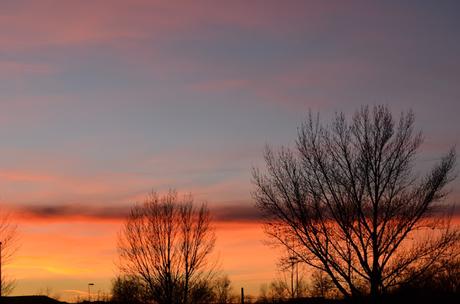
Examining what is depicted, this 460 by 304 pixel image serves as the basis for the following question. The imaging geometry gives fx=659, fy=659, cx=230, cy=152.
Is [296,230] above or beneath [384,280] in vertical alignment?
above

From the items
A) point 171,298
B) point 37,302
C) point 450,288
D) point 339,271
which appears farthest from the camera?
point 37,302

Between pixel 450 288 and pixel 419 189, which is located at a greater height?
pixel 419 189

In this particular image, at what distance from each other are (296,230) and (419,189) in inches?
230

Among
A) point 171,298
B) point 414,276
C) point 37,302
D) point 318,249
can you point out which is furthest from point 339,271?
point 37,302

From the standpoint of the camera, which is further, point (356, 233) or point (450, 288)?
point (450, 288)

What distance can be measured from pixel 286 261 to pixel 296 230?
1.46 metres

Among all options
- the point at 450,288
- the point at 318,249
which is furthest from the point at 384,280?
the point at 450,288

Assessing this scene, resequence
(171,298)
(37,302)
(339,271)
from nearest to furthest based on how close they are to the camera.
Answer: (339,271), (171,298), (37,302)

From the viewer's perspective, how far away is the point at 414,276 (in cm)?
2895

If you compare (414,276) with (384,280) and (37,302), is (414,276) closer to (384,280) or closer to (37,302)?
(384,280)

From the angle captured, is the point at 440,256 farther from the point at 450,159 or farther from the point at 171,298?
the point at 171,298

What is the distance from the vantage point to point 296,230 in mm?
29328

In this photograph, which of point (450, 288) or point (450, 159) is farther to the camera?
point (450, 288)

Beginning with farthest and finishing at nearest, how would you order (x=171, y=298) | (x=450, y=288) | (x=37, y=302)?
(x=37, y=302)
(x=450, y=288)
(x=171, y=298)
